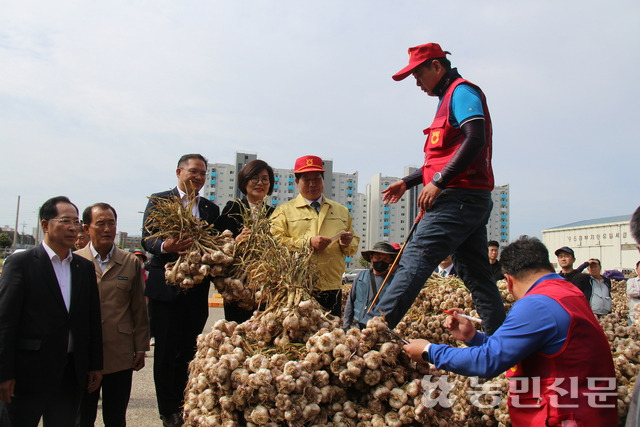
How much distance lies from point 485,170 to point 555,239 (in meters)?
58.6

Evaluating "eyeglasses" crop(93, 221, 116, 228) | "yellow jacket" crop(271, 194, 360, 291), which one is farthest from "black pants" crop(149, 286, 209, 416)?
"yellow jacket" crop(271, 194, 360, 291)

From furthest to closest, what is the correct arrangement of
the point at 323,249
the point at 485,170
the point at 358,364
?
the point at 323,249 → the point at 485,170 → the point at 358,364

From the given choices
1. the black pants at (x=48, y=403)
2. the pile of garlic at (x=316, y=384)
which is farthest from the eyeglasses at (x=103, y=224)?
the pile of garlic at (x=316, y=384)

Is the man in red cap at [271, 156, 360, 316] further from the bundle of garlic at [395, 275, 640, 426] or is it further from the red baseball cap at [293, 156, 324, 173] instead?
the bundle of garlic at [395, 275, 640, 426]

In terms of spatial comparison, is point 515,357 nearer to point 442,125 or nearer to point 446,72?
point 442,125

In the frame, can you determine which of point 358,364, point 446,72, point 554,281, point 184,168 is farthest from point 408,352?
point 184,168

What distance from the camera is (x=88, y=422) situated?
3318mm

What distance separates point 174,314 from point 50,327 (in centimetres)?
84

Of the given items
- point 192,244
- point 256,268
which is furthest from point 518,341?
point 192,244

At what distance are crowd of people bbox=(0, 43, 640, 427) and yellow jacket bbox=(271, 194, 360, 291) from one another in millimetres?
11

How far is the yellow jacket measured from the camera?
365 cm

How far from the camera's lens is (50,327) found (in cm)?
290

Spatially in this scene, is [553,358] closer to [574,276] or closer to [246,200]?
[246,200]

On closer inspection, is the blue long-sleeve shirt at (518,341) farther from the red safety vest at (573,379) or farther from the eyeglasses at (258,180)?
the eyeglasses at (258,180)
